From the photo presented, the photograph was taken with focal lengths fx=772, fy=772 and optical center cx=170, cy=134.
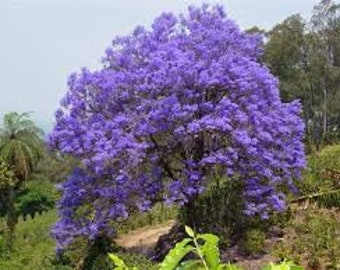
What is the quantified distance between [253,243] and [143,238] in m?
5.26

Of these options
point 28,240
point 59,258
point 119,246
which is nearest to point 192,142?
point 119,246

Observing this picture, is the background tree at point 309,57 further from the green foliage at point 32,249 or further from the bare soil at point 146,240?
the bare soil at point 146,240

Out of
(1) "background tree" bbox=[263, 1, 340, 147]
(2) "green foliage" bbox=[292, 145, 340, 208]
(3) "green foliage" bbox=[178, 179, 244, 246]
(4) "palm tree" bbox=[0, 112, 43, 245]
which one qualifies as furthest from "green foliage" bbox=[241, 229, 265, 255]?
(1) "background tree" bbox=[263, 1, 340, 147]

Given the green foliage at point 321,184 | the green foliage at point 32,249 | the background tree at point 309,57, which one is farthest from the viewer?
the background tree at point 309,57

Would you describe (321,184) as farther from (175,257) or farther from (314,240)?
(175,257)

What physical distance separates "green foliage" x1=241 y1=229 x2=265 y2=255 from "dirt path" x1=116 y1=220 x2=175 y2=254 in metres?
3.32

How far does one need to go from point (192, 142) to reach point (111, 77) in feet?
7.26

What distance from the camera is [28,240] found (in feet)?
89.9

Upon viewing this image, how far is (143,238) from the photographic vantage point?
63.7 ft

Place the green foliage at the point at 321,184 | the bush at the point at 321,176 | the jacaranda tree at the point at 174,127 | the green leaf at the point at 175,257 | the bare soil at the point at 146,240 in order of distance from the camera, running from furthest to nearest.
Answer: the bush at the point at 321,176, the green foliage at the point at 321,184, the jacaranda tree at the point at 174,127, the bare soil at the point at 146,240, the green leaf at the point at 175,257

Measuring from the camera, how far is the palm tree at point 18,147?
29.7 m

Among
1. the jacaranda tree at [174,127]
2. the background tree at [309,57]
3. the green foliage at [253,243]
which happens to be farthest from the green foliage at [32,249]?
the background tree at [309,57]

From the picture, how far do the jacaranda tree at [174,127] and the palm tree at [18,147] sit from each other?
13243 mm

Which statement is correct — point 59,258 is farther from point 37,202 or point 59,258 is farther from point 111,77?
point 37,202
